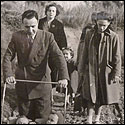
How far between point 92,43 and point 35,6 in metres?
0.63

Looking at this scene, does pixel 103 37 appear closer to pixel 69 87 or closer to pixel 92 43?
pixel 92 43

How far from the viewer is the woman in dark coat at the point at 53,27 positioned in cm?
407

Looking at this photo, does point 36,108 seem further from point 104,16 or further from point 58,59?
point 104,16

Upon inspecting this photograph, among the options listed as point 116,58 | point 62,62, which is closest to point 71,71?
point 62,62

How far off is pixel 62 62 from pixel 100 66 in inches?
14.3

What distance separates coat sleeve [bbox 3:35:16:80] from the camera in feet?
13.3

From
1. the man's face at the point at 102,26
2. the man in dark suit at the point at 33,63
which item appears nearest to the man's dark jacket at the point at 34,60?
the man in dark suit at the point at 33,63

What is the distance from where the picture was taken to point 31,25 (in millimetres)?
4051

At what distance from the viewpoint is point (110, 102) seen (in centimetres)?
416

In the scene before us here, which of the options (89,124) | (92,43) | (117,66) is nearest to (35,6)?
(92,43)

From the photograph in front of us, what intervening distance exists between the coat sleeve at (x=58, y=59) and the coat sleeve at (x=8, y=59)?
346 millimetres

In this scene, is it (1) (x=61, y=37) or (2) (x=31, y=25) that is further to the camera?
(1) (x=61, y=37)

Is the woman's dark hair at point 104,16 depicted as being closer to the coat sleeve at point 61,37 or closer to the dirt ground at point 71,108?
the dirt ground at point 71,108

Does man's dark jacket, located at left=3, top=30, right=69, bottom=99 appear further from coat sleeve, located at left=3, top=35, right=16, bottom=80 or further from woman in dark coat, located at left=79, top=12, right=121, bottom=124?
woman in dark coat, located at left=79, top=12, right=121, bottom=124
